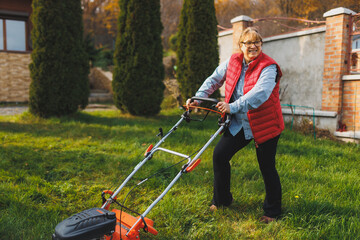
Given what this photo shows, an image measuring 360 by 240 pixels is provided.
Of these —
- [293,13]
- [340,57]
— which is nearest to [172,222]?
[340,57]

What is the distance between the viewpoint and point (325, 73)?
665 cm

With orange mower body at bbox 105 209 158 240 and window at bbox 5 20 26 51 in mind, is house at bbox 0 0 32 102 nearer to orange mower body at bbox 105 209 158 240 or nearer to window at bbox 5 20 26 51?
window at bbox 5 20 26 51

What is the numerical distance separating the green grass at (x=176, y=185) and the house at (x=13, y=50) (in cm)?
586

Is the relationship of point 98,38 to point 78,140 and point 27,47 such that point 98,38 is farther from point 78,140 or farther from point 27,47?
point 78,140

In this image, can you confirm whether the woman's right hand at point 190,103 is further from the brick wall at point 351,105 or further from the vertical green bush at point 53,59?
the vertical green bush at point 53,59

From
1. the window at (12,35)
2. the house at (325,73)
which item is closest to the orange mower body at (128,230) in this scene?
the house at (325,73)

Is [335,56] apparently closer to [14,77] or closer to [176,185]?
[176,185]

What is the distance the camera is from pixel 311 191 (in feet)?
11.7

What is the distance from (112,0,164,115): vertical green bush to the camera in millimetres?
7500

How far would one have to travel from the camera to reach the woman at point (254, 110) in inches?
104

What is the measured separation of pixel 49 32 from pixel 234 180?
5.32 meters

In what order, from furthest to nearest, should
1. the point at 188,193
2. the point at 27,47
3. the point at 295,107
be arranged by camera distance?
the point at 27,47, the point at 295,107, the point at 188,193

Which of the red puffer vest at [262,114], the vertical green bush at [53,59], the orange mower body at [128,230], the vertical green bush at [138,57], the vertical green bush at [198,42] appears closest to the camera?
the orange mower body at [128,230]

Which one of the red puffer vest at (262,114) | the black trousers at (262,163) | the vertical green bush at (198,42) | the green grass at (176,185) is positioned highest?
the vertical green bush at (198,42)
